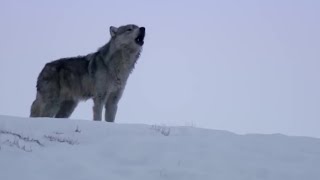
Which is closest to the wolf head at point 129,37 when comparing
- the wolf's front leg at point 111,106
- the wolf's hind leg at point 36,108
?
the wolf's front leg at point 111,106

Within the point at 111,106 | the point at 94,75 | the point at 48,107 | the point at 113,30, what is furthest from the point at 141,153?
the point at 113,30

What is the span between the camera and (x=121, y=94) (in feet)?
43.9

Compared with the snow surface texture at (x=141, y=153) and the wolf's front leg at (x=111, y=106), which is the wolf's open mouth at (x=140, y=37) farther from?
the snow surface texture at (x=141, y=153)

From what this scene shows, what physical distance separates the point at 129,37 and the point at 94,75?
1256mm

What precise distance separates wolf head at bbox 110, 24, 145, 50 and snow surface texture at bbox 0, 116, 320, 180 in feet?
15.8

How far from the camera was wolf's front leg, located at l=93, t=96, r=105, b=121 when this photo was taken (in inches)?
504

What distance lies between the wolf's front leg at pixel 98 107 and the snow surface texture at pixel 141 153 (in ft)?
12.4

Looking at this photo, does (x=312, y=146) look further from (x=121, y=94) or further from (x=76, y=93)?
(x=76, y=93)

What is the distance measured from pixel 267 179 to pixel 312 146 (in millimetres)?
2259

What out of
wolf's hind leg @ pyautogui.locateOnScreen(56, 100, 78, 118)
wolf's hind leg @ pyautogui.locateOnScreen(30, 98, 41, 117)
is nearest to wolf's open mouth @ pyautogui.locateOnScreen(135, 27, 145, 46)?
wolf's hind leg @ pyautogui.locateOnScreen(56, 100, 78, 118)

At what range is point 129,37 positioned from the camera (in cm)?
1347

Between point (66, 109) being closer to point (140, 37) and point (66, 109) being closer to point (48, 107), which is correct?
point (48, 107)

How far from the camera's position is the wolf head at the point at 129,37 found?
44.0ft

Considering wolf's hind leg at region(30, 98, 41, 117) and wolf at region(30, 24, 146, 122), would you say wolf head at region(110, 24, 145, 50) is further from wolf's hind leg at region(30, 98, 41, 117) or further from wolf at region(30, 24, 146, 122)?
wolf's hind leg at region(30, 98, 41, 117)
